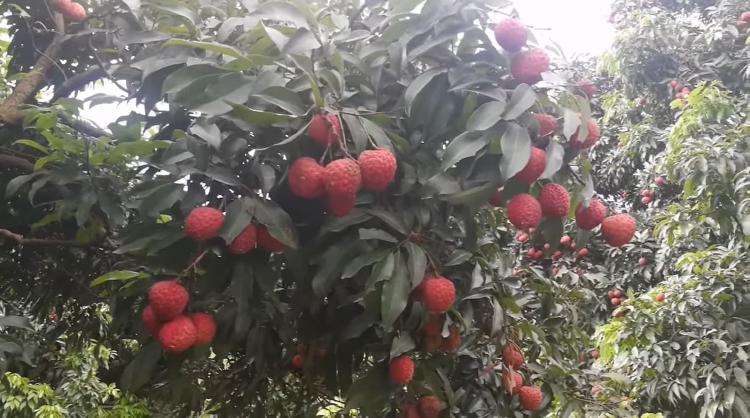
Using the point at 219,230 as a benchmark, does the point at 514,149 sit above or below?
above

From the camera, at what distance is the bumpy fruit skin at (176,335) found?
1.09m

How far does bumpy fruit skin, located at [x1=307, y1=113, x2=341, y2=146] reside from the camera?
1079mm

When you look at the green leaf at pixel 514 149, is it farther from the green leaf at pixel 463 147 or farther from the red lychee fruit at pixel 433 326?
the red lychee fruit at pixel 433 326

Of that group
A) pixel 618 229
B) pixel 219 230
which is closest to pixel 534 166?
pixel 618 229

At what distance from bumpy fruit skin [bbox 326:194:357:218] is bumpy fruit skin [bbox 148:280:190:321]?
294 mm

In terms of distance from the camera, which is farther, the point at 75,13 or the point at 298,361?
the point at 75,13

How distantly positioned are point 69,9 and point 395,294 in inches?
51.0

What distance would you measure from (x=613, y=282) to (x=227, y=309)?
13.9 feet

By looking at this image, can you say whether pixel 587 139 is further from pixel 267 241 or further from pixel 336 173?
pixel 267 241

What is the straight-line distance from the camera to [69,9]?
1.76 m

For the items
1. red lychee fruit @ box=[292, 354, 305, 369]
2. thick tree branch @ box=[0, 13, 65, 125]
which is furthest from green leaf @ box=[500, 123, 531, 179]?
thick tree branch @ box=[0, 13, 65, 125]

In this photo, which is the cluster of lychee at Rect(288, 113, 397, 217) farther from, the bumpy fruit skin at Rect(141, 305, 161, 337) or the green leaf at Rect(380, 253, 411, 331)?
the bumpy fruit skin at Rect(141, 305, 161, 337)

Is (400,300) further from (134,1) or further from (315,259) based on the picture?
(134,1)

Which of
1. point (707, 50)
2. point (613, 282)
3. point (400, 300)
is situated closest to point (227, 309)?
point (400, 300)
